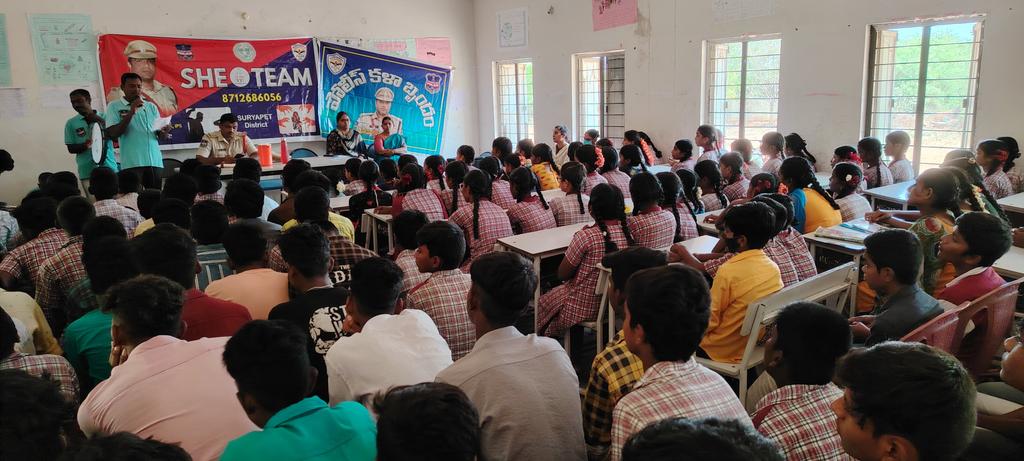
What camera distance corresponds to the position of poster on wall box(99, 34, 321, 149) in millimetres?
7898

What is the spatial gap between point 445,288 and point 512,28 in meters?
7.93

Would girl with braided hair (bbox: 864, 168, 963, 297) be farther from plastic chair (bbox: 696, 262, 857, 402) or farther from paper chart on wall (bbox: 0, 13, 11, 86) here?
paper chart on wall (bbox: 0, 13, 11, 86)

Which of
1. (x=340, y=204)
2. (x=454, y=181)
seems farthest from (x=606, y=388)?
(x=340, y=204)

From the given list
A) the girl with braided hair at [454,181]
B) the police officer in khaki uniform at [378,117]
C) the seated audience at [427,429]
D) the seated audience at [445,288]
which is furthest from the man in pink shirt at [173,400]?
the police officer in khaki uniform at [378,117]

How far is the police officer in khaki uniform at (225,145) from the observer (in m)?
6.99

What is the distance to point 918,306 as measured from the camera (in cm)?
229

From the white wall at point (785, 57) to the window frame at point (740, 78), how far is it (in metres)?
0.06

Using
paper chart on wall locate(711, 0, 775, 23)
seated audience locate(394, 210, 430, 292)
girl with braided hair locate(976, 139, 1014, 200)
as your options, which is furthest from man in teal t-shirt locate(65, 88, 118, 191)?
girl with braided hair locate(976, 139, 1014, 200)

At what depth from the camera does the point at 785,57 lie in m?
6.59

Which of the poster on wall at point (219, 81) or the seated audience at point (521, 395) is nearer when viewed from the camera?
the seated audience at point (521, 395)

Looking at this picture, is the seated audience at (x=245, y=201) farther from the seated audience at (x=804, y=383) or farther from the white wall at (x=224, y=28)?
the white wall at (x=224, y=28)

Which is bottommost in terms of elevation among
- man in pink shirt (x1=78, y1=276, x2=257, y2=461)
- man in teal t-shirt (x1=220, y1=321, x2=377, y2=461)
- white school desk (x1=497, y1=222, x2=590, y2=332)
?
white school desk (x1=497, y1=222, x2=590, y2=332)

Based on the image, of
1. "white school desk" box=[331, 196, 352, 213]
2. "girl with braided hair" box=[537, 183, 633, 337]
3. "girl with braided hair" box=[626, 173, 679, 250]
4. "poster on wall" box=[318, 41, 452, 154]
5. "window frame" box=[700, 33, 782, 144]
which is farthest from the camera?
"poster on wall" box=[318, 41, 452, 154]

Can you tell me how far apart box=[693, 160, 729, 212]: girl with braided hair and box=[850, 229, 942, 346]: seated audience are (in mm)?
2270
